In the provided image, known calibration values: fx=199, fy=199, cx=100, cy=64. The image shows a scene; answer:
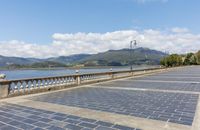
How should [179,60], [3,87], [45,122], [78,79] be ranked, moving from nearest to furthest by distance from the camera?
1. [45,122]
2. [3,87]
3. [78,79]
4. [179,60]

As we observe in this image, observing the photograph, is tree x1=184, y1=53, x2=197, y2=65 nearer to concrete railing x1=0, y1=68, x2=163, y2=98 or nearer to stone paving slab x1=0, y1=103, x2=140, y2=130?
concrete railing x1=0, y1=68, x2=163, y2=98

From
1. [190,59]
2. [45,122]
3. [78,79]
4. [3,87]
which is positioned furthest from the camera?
[190,59]

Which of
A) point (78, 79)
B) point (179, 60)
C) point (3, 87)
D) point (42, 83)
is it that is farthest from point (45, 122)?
point (179, 60)

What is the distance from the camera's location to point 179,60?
10900 cm

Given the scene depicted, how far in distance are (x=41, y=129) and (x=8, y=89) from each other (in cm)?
568

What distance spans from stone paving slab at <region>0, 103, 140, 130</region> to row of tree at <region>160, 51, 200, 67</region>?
98.3m

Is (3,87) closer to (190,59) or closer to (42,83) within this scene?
(42,83)

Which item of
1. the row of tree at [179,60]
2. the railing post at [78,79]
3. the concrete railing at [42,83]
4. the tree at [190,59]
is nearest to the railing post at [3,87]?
the concrete railing at [42,83]

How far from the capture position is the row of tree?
101438 mm

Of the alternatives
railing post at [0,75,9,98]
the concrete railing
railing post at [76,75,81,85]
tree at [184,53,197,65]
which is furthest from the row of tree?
railing post at [0,75,9,98]

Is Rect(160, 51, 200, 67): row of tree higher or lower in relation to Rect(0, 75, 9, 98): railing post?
higher

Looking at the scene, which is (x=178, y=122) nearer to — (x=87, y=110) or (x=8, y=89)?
(x=87, y=110)

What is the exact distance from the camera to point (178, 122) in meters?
5.67

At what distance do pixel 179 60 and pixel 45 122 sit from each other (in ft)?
370
